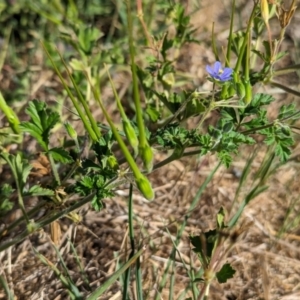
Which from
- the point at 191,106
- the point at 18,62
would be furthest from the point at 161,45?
the point at 18,62

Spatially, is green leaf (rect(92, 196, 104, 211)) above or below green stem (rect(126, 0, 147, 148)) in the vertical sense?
below

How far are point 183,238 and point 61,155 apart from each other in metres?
0.64

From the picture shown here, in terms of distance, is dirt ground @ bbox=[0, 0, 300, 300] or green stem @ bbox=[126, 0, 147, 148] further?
dirt ground @ bbox=[0, 0, 300, 300]

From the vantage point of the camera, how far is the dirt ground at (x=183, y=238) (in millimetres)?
1733

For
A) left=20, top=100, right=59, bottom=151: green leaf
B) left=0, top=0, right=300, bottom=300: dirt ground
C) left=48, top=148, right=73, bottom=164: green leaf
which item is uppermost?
left=20, top=100, right=59, bottom=151: green leaf

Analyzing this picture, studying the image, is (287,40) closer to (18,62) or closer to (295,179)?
(295,179)

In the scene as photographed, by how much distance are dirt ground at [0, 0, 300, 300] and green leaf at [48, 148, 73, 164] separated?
11.7 inches

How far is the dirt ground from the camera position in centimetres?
173

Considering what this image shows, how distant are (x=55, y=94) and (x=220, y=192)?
790 mm

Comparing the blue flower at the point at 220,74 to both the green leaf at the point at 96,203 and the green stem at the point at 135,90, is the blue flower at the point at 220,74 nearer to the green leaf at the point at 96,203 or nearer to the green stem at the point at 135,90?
the green stem at the point at 135,90

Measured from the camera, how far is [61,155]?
4.63 feet

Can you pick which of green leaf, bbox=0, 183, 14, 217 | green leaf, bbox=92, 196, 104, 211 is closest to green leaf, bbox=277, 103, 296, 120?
green leaf, bbox=92, 196, 104, 211

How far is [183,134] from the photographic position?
1.32 meters

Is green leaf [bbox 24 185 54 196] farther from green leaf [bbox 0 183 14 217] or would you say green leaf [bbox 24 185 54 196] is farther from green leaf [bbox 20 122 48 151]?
green leaf [bbox 0 183 14 217]
